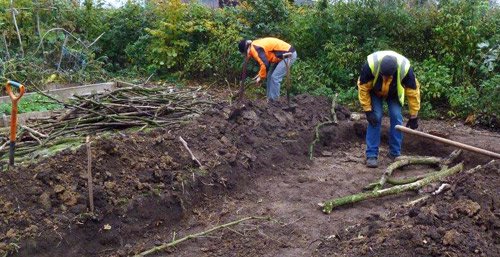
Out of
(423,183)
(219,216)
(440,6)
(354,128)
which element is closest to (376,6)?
(440,6)

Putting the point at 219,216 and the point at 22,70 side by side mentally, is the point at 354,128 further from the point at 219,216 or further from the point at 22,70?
the point at 22,70

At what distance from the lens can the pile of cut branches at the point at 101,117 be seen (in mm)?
6590

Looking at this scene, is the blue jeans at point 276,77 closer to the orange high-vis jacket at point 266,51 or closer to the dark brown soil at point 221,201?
the orange high-vis jacket at point 266,51

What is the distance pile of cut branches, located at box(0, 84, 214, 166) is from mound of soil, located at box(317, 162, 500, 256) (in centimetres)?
337

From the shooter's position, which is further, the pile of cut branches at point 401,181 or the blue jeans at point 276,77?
the blue jeans at point 276,77

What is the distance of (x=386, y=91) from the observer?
765cm

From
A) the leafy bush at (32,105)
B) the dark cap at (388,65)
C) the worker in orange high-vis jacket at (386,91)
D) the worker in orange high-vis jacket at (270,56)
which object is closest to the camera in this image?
the dark cap at (388,65)

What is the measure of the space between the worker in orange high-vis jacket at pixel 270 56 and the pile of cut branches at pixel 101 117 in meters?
1.50

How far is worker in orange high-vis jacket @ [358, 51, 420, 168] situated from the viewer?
24.0ft

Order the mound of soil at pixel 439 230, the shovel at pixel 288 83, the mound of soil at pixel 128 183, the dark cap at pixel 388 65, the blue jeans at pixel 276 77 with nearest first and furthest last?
1. the mound of soil at pixel 439 230
2. the mound of soil at pixel 128 183
3. the dark cap at pixel 388 65
4. the shovel at pixel 288 83
5. the blue jeans at pixel 276 77

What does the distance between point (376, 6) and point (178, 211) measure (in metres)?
7.84

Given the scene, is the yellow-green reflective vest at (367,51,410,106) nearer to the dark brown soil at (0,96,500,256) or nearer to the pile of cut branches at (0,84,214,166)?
the dark brown soil at (0,96,500,256)

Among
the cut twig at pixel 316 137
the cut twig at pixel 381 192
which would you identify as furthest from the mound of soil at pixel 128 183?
the cut twig at pixel 381 192

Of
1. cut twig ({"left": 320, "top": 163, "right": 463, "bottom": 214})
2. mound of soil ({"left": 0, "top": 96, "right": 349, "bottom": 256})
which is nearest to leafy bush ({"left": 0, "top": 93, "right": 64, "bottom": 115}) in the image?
mound of soil ({"left": 0, "top": 96, "right": 349, "bottom": 256})
